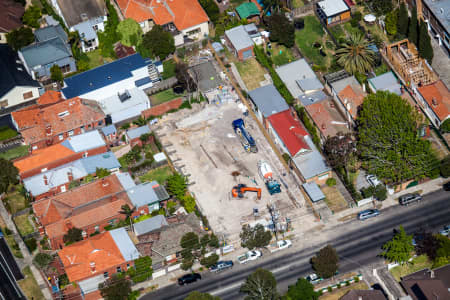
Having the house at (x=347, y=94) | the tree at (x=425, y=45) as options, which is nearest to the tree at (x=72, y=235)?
the house at (x=347, y=94)

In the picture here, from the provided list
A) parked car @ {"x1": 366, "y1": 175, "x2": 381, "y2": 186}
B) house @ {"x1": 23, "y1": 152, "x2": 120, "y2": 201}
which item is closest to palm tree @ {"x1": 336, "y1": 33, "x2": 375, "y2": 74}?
parked car @ {"x1": 366, "y1": 175, "x2": 381, "y2": 186}

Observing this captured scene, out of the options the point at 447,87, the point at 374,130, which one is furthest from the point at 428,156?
the point at 447,87

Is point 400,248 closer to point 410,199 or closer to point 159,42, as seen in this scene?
point 410,199

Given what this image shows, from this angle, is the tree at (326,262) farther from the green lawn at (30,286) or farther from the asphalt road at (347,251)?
the green lawn at (30,286)

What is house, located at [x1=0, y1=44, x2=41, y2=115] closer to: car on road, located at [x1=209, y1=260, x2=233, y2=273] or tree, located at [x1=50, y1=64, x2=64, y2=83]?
tree, located at [x1=50, y1=64, x2=64, y2=83]

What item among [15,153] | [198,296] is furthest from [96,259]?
[15,153]

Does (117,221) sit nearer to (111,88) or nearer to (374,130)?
(111,88)
